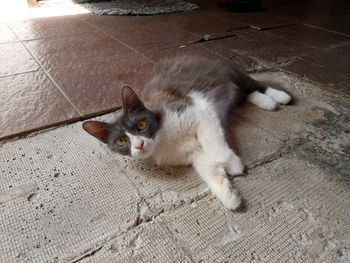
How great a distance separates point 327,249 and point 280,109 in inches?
31.3

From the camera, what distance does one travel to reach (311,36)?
8.50 feet

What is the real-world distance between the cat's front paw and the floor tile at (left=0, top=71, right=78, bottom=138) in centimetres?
81

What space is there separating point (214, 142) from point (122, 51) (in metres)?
1.39

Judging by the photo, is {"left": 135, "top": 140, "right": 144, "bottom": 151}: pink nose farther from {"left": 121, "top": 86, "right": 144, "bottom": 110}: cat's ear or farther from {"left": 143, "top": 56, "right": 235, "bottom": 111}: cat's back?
{"left": 143, "top": 56, "right": 235, "bottom": 111}: cat's back

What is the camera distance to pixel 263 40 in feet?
8.13

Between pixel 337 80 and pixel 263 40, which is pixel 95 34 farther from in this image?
pixel 337 80

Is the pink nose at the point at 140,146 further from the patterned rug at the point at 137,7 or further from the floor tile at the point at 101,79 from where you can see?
the patterned rug at the point at 137,7

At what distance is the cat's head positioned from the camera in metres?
1.03

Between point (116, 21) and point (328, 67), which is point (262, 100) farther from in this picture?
point (116, 21)

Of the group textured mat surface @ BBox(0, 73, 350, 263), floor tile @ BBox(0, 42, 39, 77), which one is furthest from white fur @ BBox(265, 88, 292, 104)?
floor tile @ BBox(0, 42, 39, 77)

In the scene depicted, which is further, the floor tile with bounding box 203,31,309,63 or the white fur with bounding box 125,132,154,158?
the floor tile with bounding box 203,31,309,63

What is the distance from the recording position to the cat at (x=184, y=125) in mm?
1040

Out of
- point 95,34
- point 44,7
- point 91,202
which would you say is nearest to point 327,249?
point 91,202

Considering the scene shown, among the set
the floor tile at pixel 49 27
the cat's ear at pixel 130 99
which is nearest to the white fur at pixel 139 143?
the cat's ear at pixel 130 99
